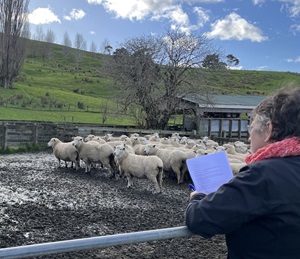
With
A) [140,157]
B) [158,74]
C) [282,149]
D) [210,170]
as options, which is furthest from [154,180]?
[158,74]

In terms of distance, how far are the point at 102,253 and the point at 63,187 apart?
482 centimetres

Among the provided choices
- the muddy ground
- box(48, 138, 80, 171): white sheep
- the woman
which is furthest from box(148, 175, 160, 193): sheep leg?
the woman

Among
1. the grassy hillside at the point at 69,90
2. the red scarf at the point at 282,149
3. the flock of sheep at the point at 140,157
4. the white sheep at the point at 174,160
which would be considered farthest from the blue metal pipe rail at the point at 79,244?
the grassy hillside at the point at 69,90

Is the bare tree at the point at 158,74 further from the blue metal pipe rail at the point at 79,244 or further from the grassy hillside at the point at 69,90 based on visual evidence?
the blue metal pipe rail at the point at 79,244

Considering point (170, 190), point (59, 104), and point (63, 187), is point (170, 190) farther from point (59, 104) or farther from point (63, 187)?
point (59, 104)

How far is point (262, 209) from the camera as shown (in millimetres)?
1744

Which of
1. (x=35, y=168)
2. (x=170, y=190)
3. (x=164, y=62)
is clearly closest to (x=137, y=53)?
(x=164, y=62)

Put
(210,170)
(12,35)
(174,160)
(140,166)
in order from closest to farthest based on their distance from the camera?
(210,170), (140,166), (174,160), (12,35)

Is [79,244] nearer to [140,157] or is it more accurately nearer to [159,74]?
[140,157]

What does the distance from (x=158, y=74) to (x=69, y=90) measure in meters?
33.6

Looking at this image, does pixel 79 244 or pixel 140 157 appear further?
pixel 140 157

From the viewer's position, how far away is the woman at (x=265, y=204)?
1.75 meters

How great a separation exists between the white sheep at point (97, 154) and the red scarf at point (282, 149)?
10459 mm

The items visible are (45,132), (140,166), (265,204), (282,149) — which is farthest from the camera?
(45,132)
